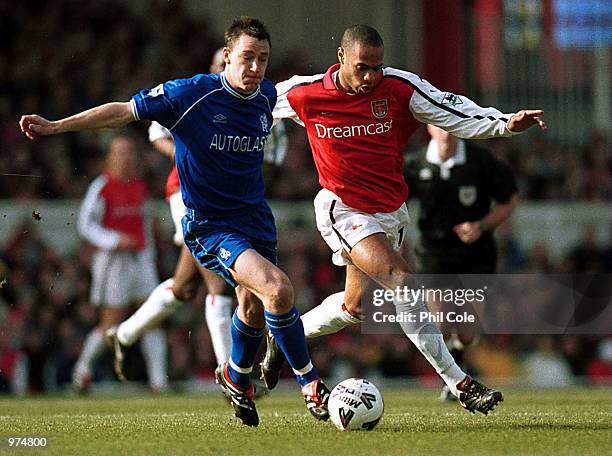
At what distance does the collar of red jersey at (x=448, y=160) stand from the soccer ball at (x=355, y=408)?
11.8 ft

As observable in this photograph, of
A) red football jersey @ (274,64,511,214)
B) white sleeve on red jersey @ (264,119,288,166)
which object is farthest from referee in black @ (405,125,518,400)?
red football jersey @ (274,64,511,214)

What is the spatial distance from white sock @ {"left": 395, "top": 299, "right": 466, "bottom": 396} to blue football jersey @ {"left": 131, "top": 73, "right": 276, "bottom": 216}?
1162 millimetres

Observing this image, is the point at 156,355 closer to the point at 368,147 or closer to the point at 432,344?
the point at 368,147

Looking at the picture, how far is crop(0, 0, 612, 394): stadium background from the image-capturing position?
14227 mm

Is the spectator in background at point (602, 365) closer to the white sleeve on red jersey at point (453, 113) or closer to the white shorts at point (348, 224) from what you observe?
the white shorts at point (348, 224)

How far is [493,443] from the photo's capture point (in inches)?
242

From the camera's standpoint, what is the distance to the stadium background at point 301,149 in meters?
14.2

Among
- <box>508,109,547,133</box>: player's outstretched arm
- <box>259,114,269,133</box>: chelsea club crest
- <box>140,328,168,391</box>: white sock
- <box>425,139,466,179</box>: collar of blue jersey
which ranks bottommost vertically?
<box>140,328,168,391</box>: white sock

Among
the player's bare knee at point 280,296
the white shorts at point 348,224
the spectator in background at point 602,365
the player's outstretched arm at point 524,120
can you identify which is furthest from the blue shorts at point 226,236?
the spectator in background at point 602,365

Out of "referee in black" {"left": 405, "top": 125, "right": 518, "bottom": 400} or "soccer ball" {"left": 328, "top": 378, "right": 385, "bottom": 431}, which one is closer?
"soccer ball" {"left": 328, "top": 378, "right": 385, "bottom": 431}

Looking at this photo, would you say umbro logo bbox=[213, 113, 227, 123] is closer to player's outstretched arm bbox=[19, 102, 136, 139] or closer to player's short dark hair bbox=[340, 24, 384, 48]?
player's outstretched arm bbox=[19, 102, 136, 139]

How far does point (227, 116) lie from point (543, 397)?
4.58m

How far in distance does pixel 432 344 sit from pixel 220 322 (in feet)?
7.25

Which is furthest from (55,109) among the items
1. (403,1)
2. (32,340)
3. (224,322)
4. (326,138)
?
(326,138)
